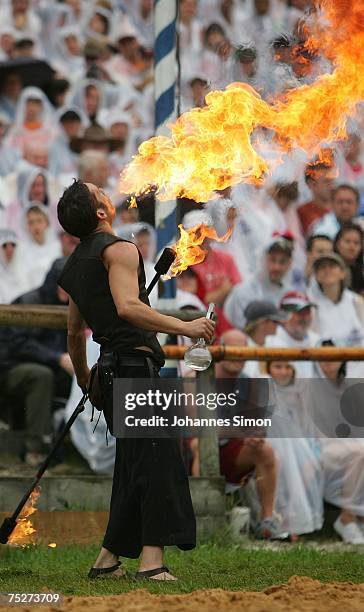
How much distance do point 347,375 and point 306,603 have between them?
464 cm

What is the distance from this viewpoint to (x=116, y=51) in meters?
13.8

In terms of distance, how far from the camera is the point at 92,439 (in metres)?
9.27

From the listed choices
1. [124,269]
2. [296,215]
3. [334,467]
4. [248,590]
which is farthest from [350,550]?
[296,215]

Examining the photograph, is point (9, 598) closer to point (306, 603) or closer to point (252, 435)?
point (306, 603)

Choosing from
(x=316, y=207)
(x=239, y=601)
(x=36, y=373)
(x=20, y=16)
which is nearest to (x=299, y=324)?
(x=316, y=207)

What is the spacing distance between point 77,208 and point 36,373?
3227 millimetres

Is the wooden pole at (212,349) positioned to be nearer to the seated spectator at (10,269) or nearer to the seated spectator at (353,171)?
the seated spectator at (10,269)

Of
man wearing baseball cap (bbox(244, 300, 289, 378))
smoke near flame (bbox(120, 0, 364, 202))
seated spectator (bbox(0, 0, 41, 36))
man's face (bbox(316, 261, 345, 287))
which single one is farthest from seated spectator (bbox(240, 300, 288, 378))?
seated spectator (bbox(0, 0, 41, 36))

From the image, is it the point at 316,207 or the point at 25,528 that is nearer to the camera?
the point at 25,528

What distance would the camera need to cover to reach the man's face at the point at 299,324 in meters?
10.2

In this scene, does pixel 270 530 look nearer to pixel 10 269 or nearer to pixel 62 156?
pixel 10 269

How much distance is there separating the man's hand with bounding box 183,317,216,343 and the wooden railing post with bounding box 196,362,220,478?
217 centimetres

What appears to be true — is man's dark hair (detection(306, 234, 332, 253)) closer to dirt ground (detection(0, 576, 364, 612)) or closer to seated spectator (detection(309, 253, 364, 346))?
seated spectator (detection(309, 253, 364, 346))

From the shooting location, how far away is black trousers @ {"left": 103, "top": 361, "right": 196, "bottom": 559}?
640cm
